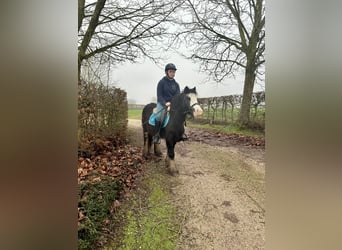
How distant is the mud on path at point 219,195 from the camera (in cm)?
118

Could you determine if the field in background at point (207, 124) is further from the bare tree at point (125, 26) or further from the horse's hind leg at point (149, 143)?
the bare tree at point (125, 26)

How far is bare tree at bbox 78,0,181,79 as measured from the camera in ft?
4.38

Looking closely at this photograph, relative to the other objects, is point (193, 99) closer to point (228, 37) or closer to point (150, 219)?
point (228, 37)

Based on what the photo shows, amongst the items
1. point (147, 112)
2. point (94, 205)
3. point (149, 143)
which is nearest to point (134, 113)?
point (147, 112)

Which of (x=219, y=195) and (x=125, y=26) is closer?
(x=219, y=195)

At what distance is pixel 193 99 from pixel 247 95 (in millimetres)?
273

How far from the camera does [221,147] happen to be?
132 centimetres

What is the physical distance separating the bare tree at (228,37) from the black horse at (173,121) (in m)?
0.18

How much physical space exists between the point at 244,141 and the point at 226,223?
41 centimetres

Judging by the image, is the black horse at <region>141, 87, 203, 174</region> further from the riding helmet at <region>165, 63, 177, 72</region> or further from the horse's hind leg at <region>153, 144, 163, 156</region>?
the riding helmet at <region>165, 63, 177, 72</region>

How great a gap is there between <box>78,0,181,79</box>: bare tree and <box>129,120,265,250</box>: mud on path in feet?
1.29

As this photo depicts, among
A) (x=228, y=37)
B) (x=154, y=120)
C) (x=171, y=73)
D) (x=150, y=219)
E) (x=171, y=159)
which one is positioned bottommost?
(x=150, y=219)

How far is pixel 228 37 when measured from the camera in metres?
1.33
